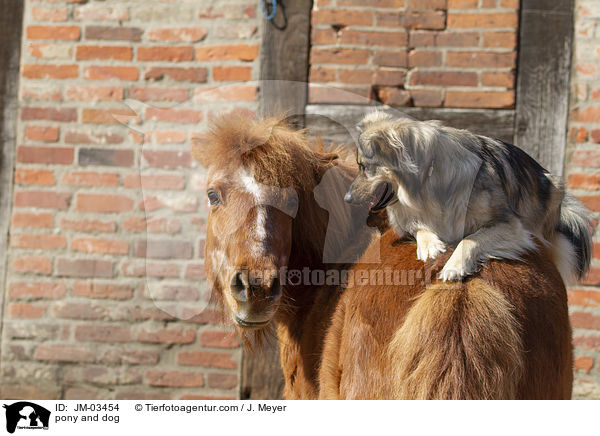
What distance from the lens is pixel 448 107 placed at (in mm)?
3406

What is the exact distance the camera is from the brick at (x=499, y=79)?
336 cm

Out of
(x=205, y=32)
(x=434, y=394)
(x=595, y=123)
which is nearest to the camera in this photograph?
(x=434, y=394)

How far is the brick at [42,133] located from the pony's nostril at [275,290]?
241cm

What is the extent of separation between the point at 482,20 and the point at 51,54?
105 inches

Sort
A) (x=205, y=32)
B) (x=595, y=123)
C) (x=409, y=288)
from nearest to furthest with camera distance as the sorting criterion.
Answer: (x=409, y=288) → (x=595, y=123) → (x=205, y=32)

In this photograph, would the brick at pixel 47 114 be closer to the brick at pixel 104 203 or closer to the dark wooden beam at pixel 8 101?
the dark wooden beam at pixel 8 101

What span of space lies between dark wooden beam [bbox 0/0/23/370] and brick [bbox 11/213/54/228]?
3.0 inches

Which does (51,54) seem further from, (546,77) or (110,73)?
(546,77)

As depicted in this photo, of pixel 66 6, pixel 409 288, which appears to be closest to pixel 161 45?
pixel 66 6

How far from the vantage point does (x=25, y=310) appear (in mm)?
3609
